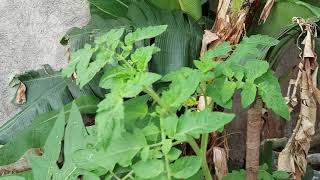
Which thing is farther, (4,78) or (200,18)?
(4,78)

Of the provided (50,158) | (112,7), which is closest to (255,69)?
(50,158)

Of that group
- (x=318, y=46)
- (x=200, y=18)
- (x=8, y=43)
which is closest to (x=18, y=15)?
(x=8, y=43)

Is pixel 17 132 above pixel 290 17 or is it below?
below

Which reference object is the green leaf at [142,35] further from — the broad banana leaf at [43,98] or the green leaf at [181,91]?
the broad banana leaf at [43,98]

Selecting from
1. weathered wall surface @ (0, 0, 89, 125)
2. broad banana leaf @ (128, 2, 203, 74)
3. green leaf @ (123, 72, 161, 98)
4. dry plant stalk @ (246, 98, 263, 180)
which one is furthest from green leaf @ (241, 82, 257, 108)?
weathered wall surface @ (0, 0, 89, 125)

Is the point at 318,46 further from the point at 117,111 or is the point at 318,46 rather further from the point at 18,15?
the point at 18,15

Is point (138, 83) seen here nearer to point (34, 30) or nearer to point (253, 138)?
point (253, 138)

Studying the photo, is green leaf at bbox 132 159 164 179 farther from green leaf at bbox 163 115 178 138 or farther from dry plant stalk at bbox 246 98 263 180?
dry plant stalk at bbox 246 98 263 180
